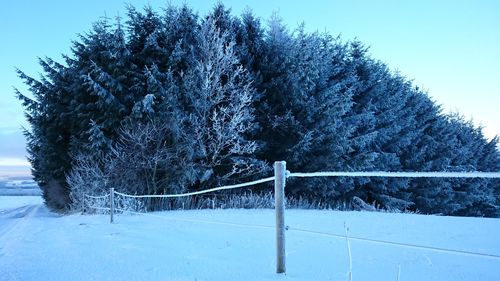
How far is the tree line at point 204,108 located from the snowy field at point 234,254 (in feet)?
23.8

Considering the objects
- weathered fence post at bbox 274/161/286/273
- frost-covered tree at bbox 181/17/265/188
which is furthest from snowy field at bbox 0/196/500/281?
frost-covered tree at bbox 181/17/265/188

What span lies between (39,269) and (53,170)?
57.0 feet

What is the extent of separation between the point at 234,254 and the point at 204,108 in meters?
10.9

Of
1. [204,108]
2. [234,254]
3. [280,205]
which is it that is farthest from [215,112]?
[280,205]

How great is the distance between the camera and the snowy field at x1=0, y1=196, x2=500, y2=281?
12.8ft

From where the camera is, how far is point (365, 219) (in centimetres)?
924

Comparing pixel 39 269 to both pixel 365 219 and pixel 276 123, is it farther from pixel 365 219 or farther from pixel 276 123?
pixel 276 123

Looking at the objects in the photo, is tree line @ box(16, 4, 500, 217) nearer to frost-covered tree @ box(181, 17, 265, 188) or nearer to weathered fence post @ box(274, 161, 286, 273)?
frost-covered tree @ box(181, 17, 265, 188)

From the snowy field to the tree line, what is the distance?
23.8ft

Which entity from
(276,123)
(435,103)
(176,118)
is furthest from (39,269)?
(435,103)

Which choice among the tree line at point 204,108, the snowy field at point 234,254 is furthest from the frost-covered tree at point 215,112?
the snowy field at point 234,254

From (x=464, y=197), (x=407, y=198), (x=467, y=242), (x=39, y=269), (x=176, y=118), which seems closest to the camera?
(x=39, y=269)

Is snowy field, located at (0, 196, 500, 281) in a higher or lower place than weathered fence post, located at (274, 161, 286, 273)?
lower

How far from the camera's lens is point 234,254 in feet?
16.5
